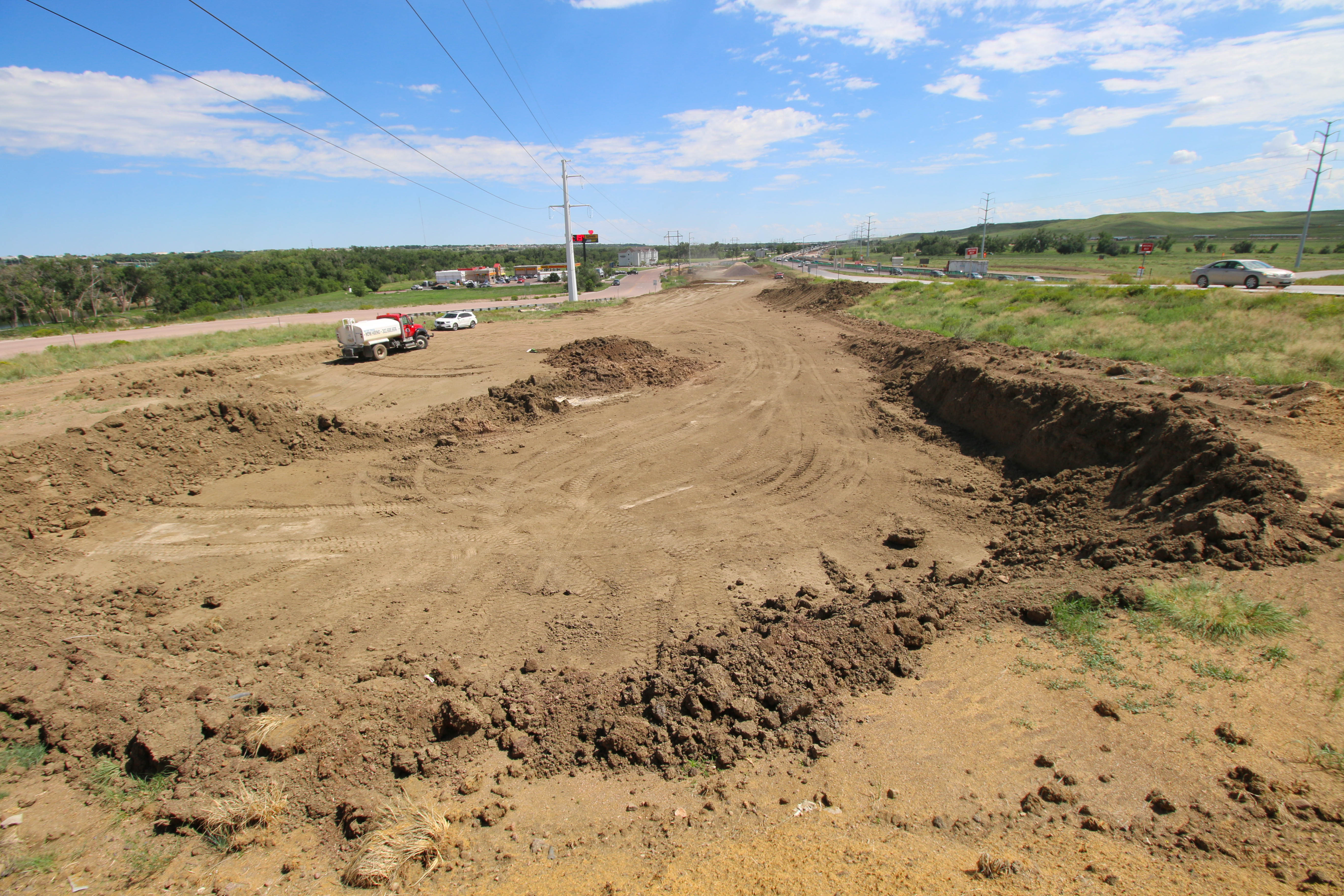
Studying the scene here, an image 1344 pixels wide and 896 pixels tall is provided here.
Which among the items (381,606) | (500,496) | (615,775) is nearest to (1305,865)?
(615,775)

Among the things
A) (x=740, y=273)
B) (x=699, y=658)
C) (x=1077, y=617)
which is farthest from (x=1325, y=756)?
(x=740, y=273)

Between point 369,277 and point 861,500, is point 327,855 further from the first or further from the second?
point 369,277

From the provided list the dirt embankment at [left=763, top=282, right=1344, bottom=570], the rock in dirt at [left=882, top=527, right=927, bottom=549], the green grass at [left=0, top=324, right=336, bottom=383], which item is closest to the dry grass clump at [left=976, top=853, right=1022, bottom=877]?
the dirt embankment at [left=763, top=282, right=1344, bottom=570]

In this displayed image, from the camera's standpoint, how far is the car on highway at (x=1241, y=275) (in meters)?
30.5

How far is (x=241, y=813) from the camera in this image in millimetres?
4953

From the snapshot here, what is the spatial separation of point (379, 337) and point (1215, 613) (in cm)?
3137

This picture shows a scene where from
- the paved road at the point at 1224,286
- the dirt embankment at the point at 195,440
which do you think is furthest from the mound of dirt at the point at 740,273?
the dirt embankment at the point at 195,440

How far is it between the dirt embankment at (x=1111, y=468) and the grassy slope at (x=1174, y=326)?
2.50m

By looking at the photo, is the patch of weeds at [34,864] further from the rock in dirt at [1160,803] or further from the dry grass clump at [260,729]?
the rock in dirt at [1160,803]

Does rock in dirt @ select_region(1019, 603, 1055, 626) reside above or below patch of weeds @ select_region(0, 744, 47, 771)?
above

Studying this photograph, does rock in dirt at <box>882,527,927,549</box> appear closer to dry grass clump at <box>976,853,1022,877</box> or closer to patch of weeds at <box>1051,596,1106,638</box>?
patch of weeds at <box>1051,596,1106,638</box>

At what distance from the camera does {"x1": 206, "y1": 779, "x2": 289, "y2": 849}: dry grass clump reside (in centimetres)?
487

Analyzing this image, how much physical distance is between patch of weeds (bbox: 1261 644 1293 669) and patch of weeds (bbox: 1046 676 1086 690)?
155 centimetres

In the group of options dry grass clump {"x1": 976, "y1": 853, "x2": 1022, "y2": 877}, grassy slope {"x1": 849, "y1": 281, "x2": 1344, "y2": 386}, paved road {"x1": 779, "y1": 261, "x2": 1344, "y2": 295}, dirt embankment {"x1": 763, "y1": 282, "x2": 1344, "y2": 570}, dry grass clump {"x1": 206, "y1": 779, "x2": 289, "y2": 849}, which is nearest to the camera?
dry grass clump {"x1": 976, "y1": 853, "x2": 1022, "y2": 877}
